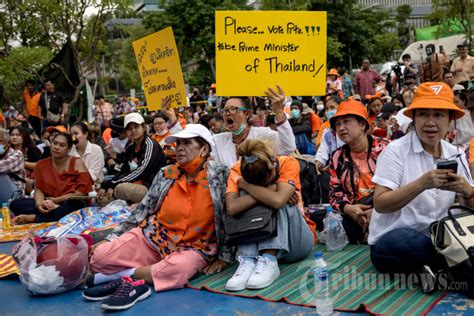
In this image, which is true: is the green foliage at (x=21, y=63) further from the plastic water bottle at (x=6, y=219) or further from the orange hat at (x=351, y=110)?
the orange hat at (x=351, y=110)

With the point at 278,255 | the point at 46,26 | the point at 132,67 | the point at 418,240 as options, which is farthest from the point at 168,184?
the point at 132,67

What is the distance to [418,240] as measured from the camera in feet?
13.5

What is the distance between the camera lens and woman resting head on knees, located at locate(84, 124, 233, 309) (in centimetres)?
488

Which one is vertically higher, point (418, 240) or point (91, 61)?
point (91, 61)

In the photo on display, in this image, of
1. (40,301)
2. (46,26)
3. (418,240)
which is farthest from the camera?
(46,26)

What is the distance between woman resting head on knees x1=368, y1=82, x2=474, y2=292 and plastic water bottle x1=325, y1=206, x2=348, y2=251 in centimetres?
110

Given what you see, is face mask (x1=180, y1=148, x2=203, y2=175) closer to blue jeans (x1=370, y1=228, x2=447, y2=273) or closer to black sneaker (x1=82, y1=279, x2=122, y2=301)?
black sneaker (x1=82, y1=279, x2=122, y2=301)

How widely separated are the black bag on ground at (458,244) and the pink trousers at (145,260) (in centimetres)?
190

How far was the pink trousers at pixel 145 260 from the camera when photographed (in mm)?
4707

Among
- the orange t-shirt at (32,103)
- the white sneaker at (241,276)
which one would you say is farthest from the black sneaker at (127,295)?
the orange t-shirt at (32,103)

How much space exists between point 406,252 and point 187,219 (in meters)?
1.76

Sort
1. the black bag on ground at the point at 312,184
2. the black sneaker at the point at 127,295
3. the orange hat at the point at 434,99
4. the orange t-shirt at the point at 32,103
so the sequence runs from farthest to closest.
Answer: the orange t-shirt at the point at 32,103 < the black bag on ground at the point at 312,184 < the black sneaker at the point at 127,295 < the orange hat at the point at 434,99

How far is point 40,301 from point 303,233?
2159 mm

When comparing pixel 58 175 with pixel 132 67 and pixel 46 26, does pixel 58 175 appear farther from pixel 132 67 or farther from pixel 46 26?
pixel 132 67
